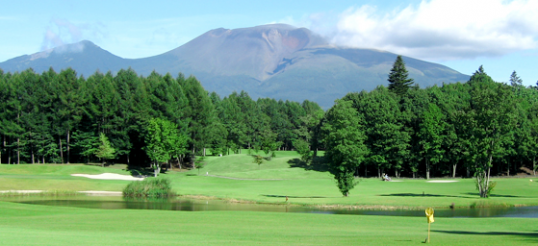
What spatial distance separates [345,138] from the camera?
230ft

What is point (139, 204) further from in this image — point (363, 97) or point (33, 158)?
point (363, 97)

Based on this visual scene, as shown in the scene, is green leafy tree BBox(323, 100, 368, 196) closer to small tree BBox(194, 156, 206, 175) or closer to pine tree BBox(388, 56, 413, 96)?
small tree BBox(194, 156, 206, 175)

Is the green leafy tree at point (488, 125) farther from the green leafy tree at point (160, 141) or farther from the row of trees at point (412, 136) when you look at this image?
the green leafy tree at point (160, 141)

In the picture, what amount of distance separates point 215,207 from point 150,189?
13.2 meters

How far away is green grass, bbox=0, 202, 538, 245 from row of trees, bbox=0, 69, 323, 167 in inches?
1666

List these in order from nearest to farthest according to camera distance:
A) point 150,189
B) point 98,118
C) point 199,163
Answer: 1. point 150,189
2. point 98,118
3. point 199,163

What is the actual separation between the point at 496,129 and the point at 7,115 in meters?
73.9

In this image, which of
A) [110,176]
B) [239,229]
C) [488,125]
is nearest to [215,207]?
[239,229]

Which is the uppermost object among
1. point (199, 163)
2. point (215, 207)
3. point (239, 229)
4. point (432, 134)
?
point (432, 134)

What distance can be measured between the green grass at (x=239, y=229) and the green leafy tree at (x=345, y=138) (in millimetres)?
30667

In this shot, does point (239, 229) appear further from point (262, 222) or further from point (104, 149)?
point (104, 149)

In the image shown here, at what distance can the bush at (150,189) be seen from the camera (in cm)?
4991

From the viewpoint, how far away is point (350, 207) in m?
38.4

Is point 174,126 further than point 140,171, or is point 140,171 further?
point 140,171
